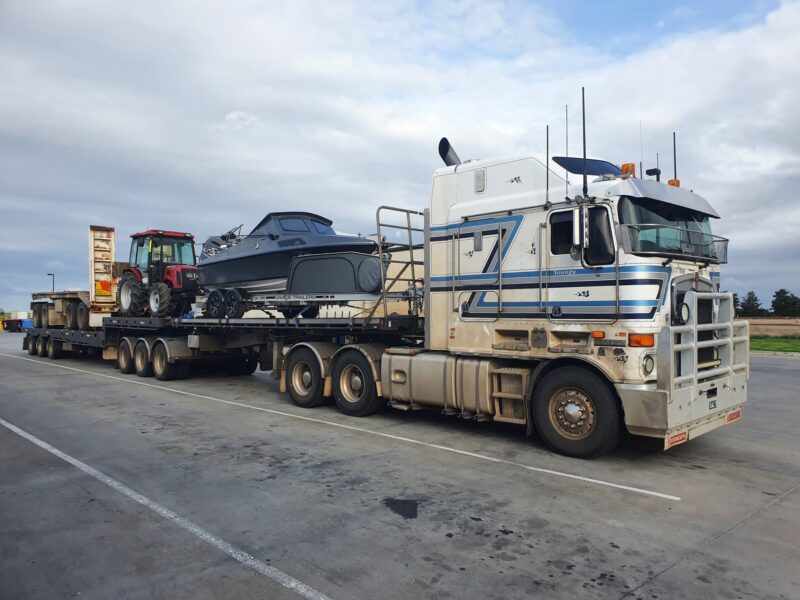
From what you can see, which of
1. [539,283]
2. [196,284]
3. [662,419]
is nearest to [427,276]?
[539,283]

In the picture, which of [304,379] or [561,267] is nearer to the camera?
[561,267]

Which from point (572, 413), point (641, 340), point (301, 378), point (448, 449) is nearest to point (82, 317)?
point (301, 378)

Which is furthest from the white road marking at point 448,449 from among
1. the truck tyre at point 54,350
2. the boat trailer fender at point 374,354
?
the truck tyre at point 54,350

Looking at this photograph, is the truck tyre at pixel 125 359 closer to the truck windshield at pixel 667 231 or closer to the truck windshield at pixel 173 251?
the truck windshield at pixel 173 251

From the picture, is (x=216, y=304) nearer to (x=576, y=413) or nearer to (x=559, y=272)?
(x=559, y=272)

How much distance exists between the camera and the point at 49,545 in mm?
4559

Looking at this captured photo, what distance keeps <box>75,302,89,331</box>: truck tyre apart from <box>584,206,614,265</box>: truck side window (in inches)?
691

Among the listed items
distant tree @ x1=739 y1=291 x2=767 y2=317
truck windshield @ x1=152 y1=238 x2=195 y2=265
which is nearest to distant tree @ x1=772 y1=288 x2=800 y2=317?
distant tree @ x1=739 y1=291 x2=767 y2=317

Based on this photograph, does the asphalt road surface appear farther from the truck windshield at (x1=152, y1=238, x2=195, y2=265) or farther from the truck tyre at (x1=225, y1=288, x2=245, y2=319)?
the truck windshield at (x1=152, y1=238, x2=195, y2=265)

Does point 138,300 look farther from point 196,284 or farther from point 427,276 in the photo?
point 427,276

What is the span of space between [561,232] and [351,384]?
15.1ft

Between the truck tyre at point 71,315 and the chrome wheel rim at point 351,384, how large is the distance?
14195 mm

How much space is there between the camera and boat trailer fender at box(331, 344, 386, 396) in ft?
31.6

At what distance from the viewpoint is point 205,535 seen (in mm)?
→ 4727
